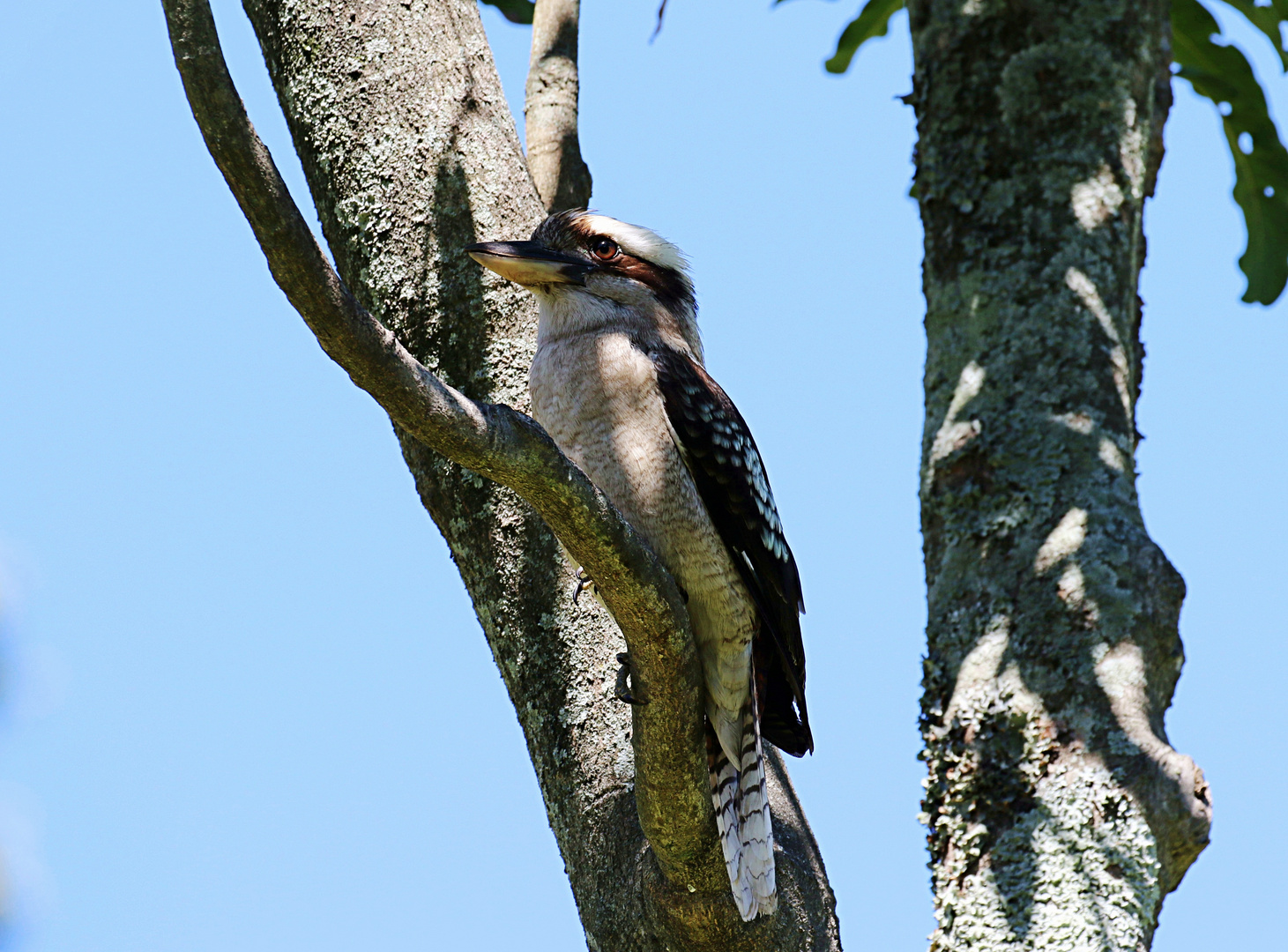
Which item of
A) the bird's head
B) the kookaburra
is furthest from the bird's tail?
the bird's head

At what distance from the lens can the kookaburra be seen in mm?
2982

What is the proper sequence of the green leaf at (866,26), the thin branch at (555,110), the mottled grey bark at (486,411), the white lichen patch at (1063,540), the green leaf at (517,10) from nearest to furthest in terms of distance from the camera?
the mottled grey bark at (486,411) < the white lichen patch at (1063,540) < the thin branch at (555,110) < the green leaf at (866,26) < the green leaf at (517,10)

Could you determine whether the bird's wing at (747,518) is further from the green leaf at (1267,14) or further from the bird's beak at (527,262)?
the green leaf at (1267,14)

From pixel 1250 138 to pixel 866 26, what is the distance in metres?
1.39

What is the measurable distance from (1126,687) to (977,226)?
40.6 inches

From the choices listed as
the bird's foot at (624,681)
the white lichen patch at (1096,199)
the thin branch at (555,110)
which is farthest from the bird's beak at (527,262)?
the white lichen patch at (1096,199)

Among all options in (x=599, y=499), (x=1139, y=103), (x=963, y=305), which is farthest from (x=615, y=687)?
(x=1139, y=103)

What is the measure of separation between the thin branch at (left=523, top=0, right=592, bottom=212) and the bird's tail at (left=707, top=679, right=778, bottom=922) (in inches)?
70.5

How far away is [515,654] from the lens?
117 inches

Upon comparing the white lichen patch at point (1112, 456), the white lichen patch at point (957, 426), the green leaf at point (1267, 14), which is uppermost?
the green leaf at point (1267, 14)

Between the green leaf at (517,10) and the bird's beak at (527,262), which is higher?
the green leaf at (517,10)

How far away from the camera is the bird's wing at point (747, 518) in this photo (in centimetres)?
305

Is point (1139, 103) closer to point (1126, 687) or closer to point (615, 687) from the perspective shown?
point (1126, 687)

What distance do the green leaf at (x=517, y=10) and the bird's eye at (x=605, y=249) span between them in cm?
162
